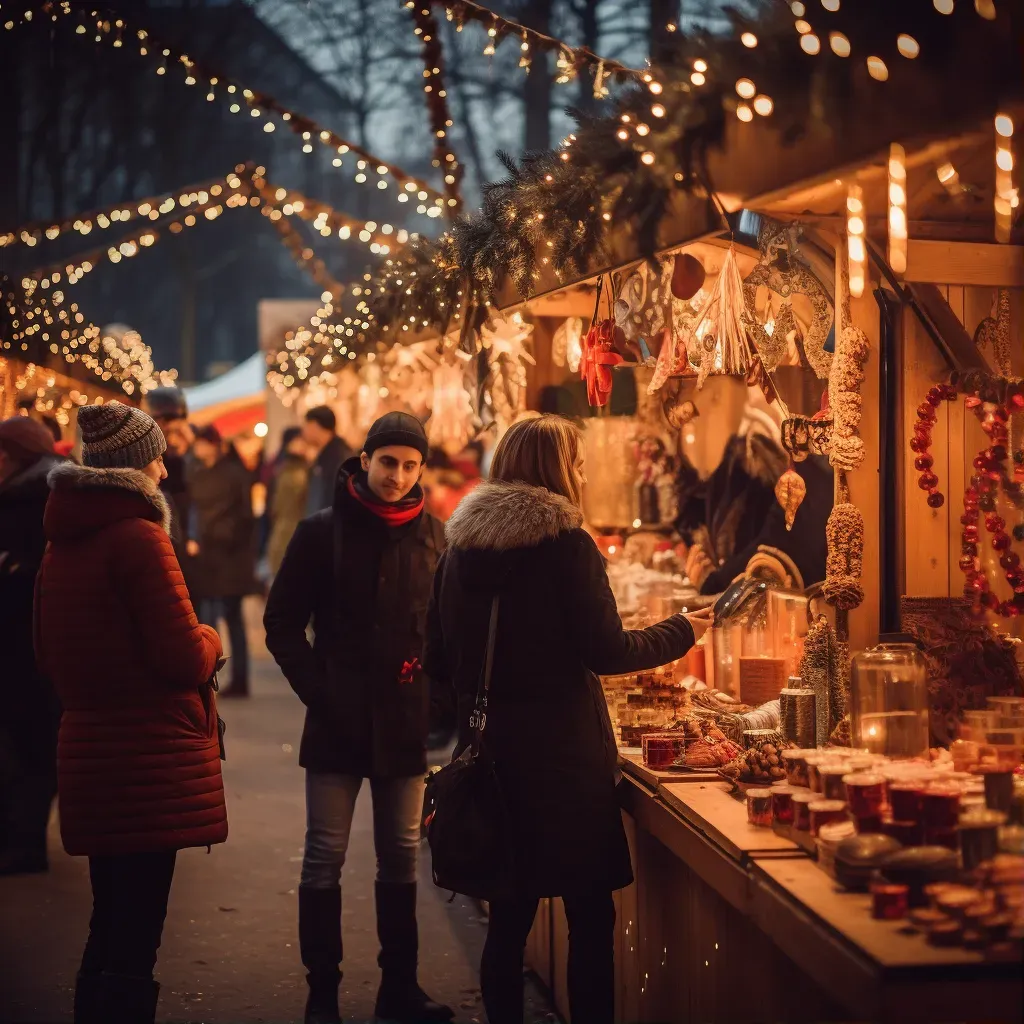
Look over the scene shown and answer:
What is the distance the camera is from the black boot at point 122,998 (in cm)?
373

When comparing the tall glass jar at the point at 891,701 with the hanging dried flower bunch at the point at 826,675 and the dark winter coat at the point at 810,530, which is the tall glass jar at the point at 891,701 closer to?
the hanging dried flower bunch at the point at 826,675

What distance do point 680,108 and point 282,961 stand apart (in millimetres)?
3536

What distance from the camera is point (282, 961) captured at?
5.37 meters

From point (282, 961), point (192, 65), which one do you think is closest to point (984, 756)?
point (282, 961)

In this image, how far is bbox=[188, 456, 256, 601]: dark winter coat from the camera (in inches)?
460

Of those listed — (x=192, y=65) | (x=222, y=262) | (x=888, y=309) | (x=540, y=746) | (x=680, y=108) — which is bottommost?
(x=540, y=746)

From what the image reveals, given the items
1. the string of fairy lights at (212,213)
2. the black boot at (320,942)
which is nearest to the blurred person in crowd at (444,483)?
the string of fairy lights at (212,213)

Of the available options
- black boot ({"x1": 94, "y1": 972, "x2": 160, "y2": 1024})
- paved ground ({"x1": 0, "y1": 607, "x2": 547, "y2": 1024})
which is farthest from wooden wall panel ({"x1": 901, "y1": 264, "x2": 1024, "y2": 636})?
black boot ({"x1": 94, "y1": 972, "x2": 160, "y2": 1024})

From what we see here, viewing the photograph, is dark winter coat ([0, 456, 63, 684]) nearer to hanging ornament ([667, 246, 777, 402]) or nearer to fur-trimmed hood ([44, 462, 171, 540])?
fur-trimmed hood ([44, 462, 171, 540])

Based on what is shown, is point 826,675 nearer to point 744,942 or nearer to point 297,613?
point 744,942

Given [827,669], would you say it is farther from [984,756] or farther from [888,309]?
[888,309]

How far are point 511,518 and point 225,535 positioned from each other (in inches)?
331

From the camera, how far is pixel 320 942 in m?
4.50

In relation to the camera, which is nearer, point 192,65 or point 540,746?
point 540,746
